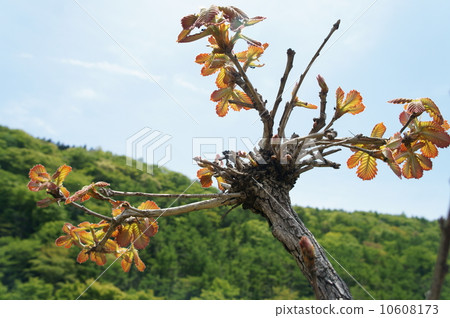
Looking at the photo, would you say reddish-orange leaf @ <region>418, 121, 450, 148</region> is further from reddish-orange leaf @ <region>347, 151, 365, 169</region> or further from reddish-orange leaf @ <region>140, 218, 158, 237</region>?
reddish-orange leaf @ <region>140, 218, 158, 237</region>

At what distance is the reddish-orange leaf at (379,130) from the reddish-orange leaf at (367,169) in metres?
0.10

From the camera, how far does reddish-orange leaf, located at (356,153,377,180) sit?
1.30 meters

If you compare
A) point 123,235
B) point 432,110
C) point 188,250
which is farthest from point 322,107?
point 188,250

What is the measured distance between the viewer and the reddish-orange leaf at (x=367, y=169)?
1302mm

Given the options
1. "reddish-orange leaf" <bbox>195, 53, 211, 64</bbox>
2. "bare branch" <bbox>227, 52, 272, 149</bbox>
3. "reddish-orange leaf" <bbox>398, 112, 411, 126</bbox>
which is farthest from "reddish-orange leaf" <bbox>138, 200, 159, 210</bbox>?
"reddish-orange leaf" <bbox>398, 112, 411, 126</bbox>

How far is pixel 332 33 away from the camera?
1054mm

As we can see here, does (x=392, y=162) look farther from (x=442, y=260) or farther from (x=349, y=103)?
(x=442, y=260)

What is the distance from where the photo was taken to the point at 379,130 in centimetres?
124

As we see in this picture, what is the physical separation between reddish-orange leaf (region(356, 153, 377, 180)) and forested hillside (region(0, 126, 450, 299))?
12.0 m

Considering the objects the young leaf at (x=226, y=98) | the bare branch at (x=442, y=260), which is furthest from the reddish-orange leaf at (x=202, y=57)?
the bare branch at (x=442, y=260)

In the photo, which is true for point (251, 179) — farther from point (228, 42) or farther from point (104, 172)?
point (104, 172)

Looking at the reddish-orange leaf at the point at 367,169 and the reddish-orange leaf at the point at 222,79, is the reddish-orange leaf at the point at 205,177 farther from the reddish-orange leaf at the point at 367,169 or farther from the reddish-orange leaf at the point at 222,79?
the reddish-orange leaf at the point at 367,169

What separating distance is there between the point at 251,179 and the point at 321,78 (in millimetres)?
423
